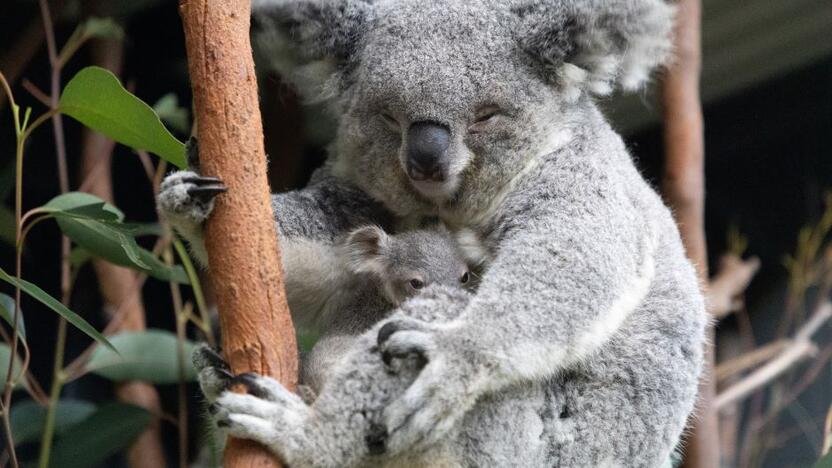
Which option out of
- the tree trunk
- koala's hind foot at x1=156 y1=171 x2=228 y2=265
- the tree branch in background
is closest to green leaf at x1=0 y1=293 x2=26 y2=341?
koala's hind foot at x1=156 y1=171 x2=228 y2=265

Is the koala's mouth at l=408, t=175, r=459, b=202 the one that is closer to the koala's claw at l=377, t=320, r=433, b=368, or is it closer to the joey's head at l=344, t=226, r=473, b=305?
→ the joey's head at l=344, t=226, r=473, b=305

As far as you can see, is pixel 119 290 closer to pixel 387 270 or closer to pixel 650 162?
pixel 387 270

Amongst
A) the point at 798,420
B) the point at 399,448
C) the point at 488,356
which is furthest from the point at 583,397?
the point at 798,420

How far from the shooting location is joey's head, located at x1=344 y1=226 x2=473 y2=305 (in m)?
2.89

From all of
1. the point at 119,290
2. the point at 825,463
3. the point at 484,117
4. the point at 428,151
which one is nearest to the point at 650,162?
the point at 119,290

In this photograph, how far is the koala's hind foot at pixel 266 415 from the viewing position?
83.5 inches

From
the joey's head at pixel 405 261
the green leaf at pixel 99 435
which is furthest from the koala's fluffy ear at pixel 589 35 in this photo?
the green leaf at pixel 99 435

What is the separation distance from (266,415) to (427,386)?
1.19ft

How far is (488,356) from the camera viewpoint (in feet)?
7.36

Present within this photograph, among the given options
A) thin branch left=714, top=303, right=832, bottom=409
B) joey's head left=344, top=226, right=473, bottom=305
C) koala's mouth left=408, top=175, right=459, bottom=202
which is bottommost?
thin branch left=714, top=303, right=832, bottom=409

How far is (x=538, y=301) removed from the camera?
2340 mm

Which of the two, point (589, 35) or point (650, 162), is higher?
point (589, 35)

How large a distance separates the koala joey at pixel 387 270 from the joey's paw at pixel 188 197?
692 millimetres

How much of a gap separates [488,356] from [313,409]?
42 centimetres
